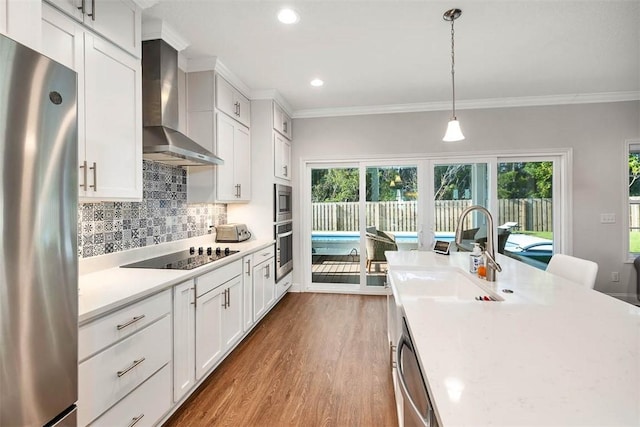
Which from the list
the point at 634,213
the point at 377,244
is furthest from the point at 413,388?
the point at 634,213

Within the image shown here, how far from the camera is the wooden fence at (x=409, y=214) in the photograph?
159 inches

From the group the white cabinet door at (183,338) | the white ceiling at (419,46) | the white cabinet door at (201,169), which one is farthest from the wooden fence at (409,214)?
the white cabinet door at (183,338)

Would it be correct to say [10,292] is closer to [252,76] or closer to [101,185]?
[101,185]

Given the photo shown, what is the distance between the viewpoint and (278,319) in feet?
11.3

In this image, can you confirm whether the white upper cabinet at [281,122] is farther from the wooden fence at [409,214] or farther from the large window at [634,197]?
the large window at [634,197]

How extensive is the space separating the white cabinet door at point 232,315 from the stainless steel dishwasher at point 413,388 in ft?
5.43

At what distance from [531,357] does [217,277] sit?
77.3 inches

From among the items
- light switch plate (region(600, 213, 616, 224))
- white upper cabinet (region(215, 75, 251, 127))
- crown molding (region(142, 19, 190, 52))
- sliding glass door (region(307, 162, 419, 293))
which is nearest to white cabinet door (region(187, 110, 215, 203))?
white upper cabinet (region(215, 75, 251, 127))

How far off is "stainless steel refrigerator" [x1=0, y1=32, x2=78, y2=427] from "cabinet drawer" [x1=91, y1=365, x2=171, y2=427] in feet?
1.15

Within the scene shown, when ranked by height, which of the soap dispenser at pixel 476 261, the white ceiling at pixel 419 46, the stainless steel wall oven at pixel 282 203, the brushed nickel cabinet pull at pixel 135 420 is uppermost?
the white ceiling at pixel 419 46

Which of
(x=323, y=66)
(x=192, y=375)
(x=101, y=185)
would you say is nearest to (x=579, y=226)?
(x=323, y=66)

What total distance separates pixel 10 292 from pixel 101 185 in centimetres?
101

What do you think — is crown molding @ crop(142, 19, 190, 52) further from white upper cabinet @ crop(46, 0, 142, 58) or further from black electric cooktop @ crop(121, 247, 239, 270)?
black electric cooktop @ crop(121, 247, 239, 270)

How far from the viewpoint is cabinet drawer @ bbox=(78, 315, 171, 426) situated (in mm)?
1265
